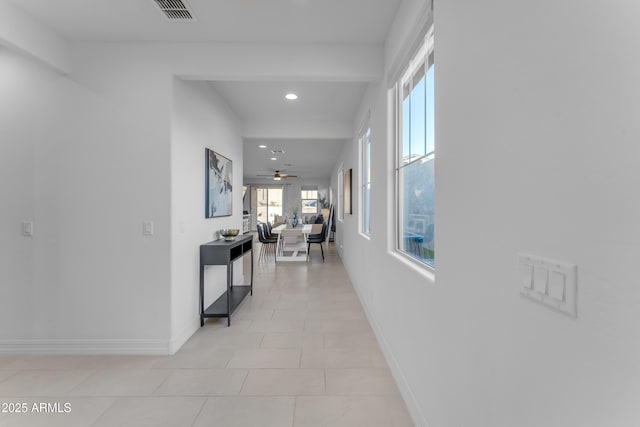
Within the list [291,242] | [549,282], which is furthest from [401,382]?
[291,242]

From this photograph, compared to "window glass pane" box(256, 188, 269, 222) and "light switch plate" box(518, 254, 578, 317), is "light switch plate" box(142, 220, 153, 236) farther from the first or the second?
"window glass pane" box(256, 188, 269, 222)

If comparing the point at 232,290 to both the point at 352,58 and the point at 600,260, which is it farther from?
the point at 600,260

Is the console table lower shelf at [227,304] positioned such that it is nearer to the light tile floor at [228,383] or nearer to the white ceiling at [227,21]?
the light tile floor at [228,383]

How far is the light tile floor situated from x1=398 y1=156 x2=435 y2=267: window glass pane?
96cm

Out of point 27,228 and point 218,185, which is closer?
point 27,228

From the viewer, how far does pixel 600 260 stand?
0.63m

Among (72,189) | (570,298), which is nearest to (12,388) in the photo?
(72,189)

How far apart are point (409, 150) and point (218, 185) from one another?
2479 millimetres

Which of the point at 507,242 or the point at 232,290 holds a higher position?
the point at 507,242

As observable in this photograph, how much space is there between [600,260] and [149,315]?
2984 millimetres

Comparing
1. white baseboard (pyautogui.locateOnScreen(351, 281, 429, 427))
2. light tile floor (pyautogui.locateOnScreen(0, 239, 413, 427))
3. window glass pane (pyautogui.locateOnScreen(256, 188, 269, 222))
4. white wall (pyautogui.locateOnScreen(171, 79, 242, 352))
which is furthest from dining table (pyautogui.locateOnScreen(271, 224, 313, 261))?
window glass pane (pyautogui.locateOnScreen(256, 188, 269, 222))

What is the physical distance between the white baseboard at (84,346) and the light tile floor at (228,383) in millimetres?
61

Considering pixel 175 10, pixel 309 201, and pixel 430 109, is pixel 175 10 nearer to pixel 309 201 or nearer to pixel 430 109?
pixel 430 109

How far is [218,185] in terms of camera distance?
3.81 m
